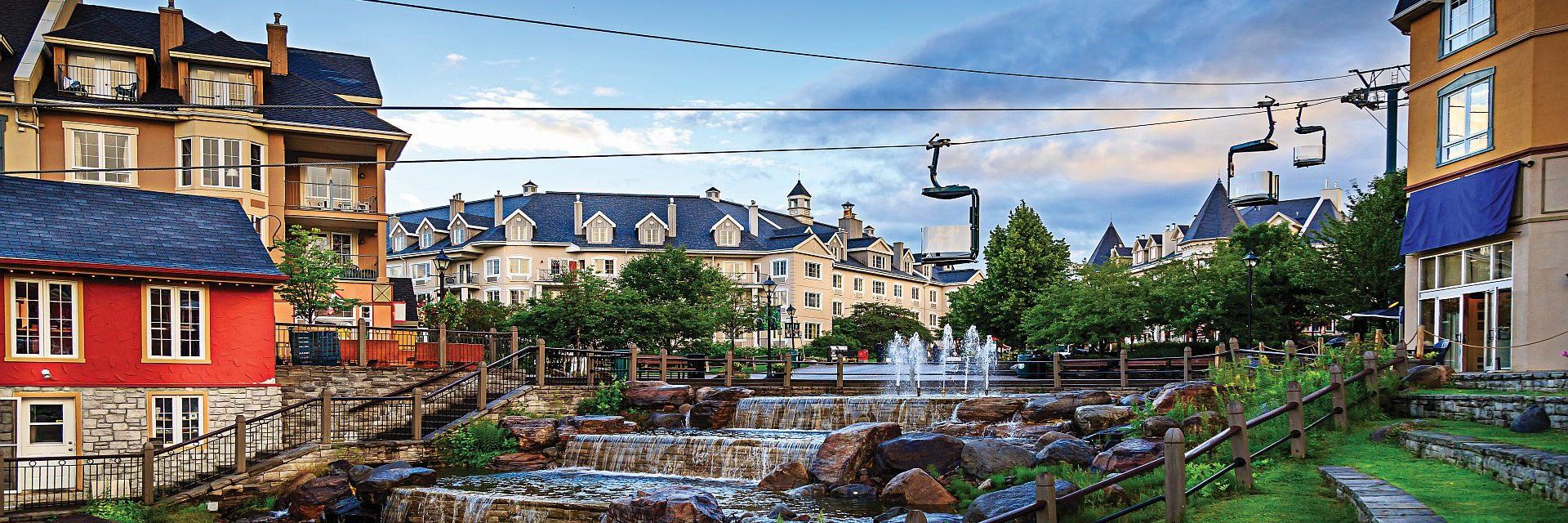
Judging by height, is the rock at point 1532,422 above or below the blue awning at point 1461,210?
below

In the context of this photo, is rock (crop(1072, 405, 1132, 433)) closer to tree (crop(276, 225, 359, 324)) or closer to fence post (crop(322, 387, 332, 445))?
fence post (crop(322, 387, 332, 445))

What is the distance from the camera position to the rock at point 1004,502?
13.9 metres

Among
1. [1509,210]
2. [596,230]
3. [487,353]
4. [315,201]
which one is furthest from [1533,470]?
[596,230]

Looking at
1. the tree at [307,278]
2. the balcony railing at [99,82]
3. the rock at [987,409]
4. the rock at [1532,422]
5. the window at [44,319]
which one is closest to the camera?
the rock at [1532,422]

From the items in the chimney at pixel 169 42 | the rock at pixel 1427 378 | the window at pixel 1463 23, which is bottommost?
the rock at pixel 1427 378

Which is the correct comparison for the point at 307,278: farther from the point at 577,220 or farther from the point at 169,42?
the point at 577,220

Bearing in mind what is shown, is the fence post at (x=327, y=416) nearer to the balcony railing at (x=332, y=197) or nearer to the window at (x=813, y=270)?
the balcony railing at (x=332, y=197)

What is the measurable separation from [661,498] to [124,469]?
12112 millimetres

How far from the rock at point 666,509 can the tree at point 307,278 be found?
1895 cm

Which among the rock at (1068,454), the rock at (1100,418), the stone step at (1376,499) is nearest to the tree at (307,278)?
the rock at (1100,418)

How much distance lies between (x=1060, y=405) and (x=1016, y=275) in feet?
97.4

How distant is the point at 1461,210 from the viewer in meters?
23.0

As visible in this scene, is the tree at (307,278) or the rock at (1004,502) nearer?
the rock at (1004,502)

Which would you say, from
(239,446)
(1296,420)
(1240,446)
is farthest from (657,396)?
(1240,446)
